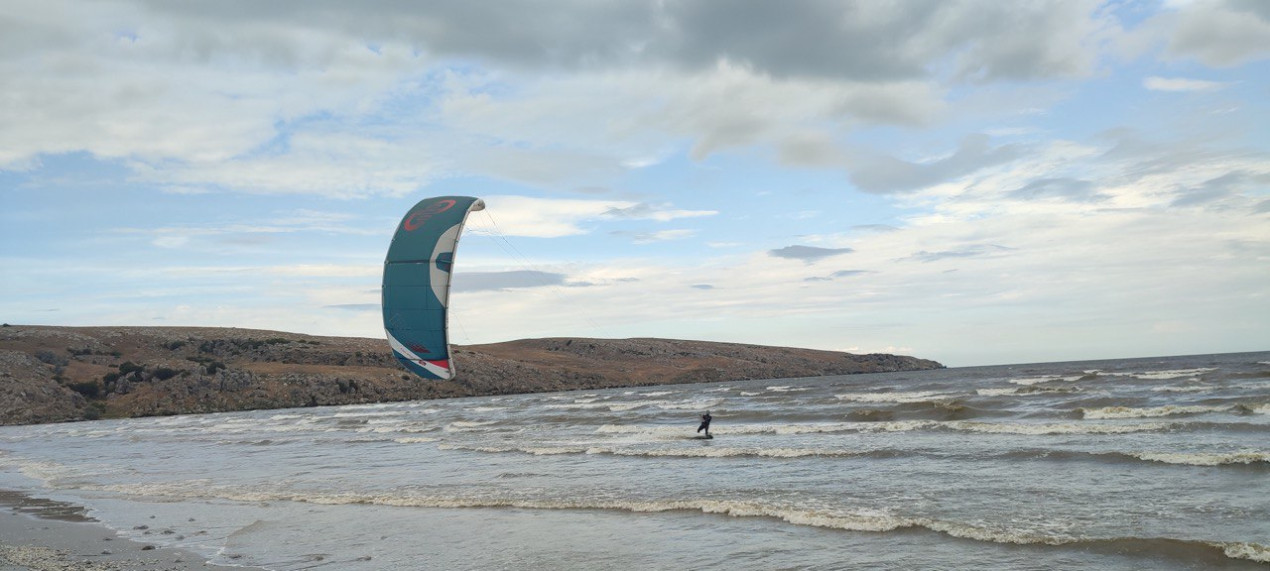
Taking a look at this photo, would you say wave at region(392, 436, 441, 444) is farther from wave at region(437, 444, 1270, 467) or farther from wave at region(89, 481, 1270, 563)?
wave at region(89, 481, 1270, 563)

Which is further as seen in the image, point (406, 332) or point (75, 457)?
point (75, 457)

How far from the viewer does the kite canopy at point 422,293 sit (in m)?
13.3

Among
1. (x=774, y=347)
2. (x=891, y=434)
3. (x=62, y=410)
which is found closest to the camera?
(x=891, y=434)

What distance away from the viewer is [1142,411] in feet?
91.8

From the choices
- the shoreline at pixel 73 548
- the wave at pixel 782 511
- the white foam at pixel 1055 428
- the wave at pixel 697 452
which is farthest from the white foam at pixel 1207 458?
the shoreline at pixel 73 548

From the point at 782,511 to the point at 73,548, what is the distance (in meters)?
10.5

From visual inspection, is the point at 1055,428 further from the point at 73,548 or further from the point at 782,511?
the point at 73,548

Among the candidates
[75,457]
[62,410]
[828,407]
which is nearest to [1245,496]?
[828,407]

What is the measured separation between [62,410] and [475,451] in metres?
42.1

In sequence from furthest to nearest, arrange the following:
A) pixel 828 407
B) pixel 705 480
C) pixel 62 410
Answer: pixel 62 410 < pixel 828 407 < pixel 705 480

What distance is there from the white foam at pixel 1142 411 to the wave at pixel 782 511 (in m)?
18.1

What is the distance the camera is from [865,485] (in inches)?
624

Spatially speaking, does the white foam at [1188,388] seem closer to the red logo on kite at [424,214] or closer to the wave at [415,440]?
the wave at [415,440]

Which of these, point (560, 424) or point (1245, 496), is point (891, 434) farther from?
point (560, 424)
